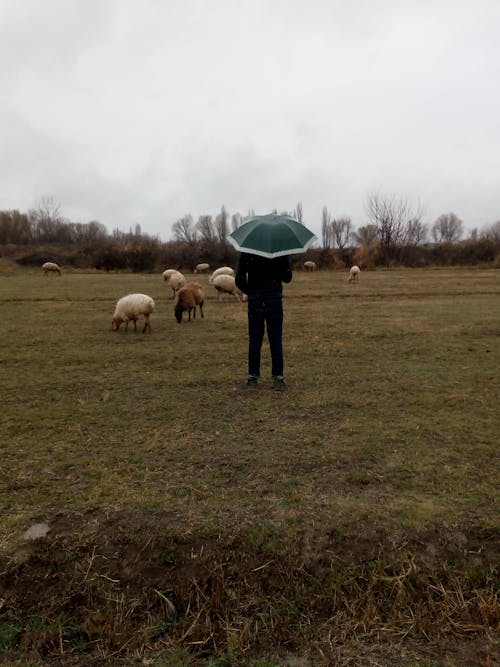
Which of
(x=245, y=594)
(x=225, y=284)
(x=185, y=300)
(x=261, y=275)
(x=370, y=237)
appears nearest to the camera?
(x=245, y=594)

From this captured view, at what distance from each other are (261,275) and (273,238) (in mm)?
572

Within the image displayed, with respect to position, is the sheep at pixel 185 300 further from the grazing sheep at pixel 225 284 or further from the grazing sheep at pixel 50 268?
the grazing sheep at pixel 50 268

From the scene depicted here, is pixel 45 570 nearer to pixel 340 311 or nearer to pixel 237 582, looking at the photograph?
pixel 237 582

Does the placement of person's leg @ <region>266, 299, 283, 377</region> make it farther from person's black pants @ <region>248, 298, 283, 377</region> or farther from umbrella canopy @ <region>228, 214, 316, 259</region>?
umbrella canopy @ <region>228, 214, 316, 259</region>

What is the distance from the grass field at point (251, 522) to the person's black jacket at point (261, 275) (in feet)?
4.55

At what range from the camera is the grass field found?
2.57 m

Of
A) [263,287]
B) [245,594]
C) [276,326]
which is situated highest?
[263,287]

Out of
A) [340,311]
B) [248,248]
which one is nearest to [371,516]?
[248,248]

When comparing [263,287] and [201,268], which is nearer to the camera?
[263,287]

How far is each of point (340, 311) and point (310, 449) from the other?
35.6ft

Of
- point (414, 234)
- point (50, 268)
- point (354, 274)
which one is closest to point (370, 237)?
point (414, 234)

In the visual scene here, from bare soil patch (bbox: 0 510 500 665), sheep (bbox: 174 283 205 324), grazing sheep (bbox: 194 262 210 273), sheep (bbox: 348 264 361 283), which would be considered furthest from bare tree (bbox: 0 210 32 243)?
bare soil patch (bbox: 0 510 500 665)

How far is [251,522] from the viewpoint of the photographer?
127 inches

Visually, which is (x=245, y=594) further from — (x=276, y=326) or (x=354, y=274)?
(x=354, y=274)
